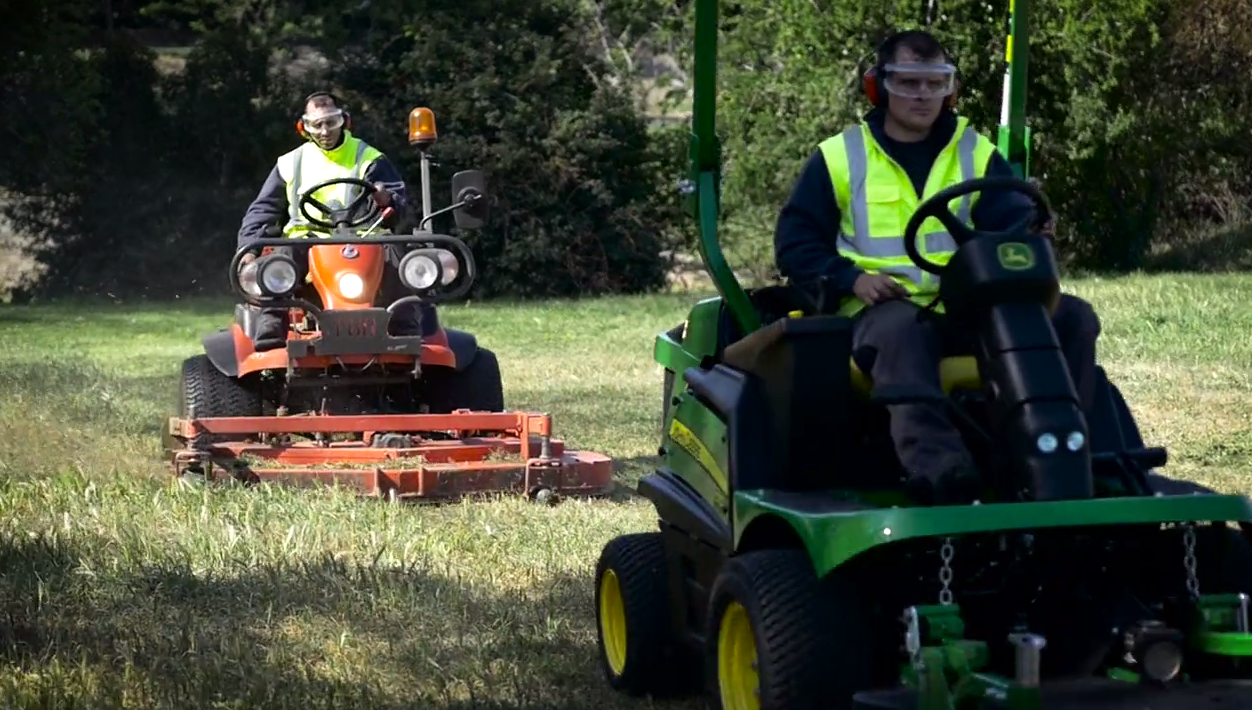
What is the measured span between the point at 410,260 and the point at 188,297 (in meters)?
18.9

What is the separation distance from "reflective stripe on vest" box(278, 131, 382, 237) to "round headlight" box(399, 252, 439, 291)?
2.21 feet

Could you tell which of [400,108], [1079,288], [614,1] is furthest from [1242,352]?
[614,1]

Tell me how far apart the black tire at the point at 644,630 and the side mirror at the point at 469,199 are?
383 cm

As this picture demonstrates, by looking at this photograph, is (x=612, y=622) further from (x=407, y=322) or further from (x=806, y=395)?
(x=407, y=322)

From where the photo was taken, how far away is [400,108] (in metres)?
28.0

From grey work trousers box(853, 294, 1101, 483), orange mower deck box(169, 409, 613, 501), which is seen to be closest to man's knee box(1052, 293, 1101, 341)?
grey work trousers box(853, 294, 1101, 483)

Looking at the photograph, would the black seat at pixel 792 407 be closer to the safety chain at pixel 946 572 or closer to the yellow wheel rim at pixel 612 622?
the safety chain at pixel 946 572

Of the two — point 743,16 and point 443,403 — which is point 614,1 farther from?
point 443,403

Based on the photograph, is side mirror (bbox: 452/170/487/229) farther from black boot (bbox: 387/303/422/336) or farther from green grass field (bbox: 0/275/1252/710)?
green grass field (bbox: 0/275/1252/710)

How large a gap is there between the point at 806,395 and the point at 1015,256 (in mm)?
567

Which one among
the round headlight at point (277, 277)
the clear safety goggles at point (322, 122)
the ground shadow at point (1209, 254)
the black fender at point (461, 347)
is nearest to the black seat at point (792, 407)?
the round headlight at point (277, 277)

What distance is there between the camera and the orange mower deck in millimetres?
8742

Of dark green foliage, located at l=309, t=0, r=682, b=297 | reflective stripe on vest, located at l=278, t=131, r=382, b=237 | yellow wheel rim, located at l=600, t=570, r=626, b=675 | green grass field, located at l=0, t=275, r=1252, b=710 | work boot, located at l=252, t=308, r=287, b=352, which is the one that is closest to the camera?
green grass field, located at l=0, t=275, r=1252, b=710

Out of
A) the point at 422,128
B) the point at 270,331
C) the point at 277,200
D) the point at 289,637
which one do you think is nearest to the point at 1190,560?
the point at 289,637
